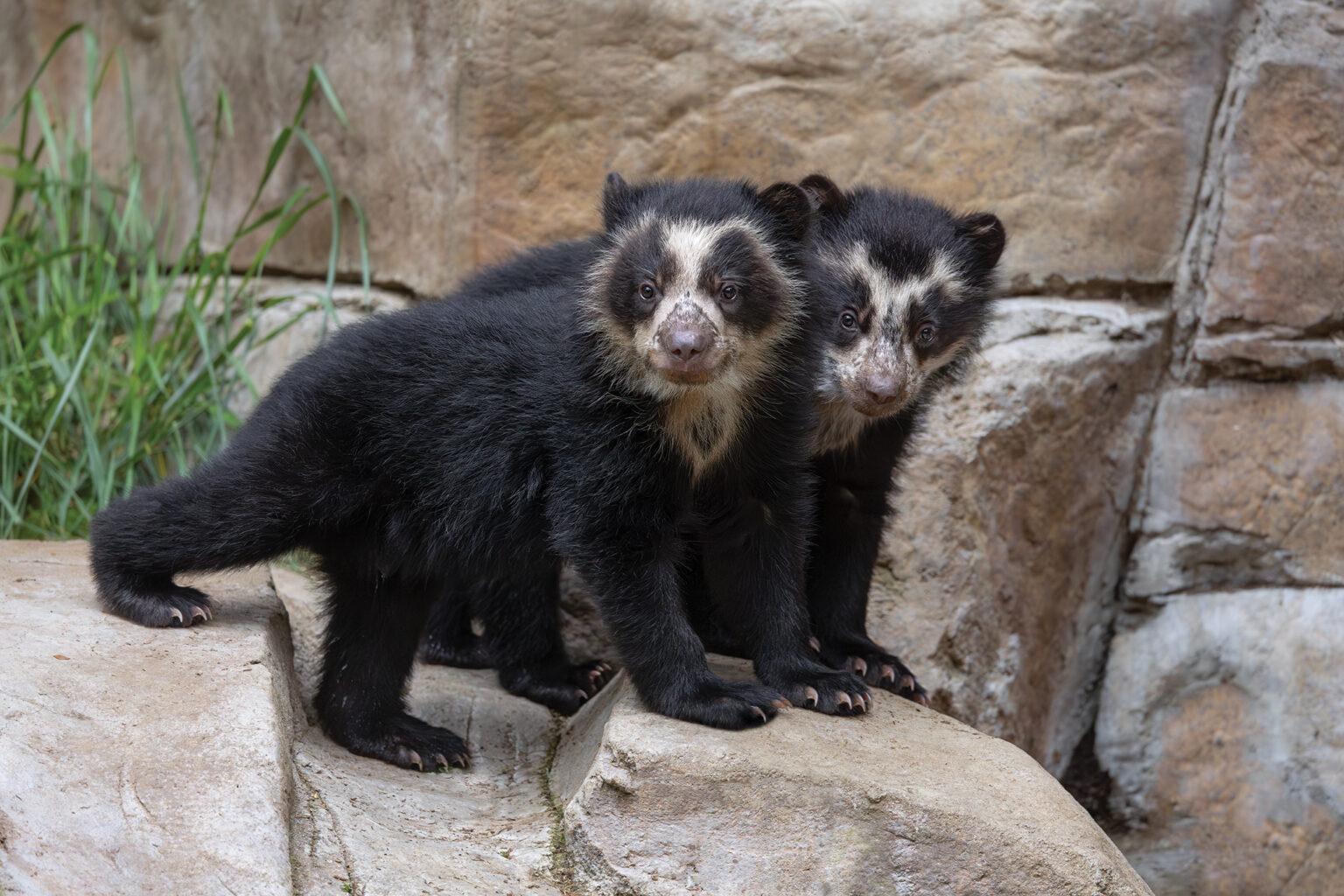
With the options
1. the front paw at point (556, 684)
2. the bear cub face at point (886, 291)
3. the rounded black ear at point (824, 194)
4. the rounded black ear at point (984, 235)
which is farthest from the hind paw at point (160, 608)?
the rounded black ear at point (984, 235)

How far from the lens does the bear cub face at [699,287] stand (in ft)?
13.8

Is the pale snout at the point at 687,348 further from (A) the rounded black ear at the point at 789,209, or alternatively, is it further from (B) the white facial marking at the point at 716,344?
(A) the rounded black ear at the point at 789,209

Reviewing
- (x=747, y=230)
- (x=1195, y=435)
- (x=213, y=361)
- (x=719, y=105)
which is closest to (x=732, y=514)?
(x=747, y=230)

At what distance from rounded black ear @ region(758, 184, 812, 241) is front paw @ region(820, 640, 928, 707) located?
4.95ft

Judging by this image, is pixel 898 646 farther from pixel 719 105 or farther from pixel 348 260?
pixel 348 260

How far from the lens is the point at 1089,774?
655cm

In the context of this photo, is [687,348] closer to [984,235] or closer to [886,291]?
[886,291]

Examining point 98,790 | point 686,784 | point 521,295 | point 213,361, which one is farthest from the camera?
point 213,361

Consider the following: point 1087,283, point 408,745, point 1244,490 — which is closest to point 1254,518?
point 1244,490

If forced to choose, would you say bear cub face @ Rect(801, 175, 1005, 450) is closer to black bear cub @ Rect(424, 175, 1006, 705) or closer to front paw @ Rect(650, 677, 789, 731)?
black bear cub @ Rect(424, 175, 1006, 705)

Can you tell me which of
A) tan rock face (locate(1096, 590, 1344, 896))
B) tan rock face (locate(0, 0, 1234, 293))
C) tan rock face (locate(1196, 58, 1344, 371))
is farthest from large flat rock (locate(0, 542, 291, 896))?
tan rock face (locate(1196, 58, 1344, 371))

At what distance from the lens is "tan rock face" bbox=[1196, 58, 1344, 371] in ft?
20.2

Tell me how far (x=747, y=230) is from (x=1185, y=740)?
3540 millimetres

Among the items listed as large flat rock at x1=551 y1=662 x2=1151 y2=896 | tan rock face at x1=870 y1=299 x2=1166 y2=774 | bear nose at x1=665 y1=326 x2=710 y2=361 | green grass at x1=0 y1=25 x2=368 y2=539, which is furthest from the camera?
green grass at x1=0 y1=25 x2=368 y2=539
